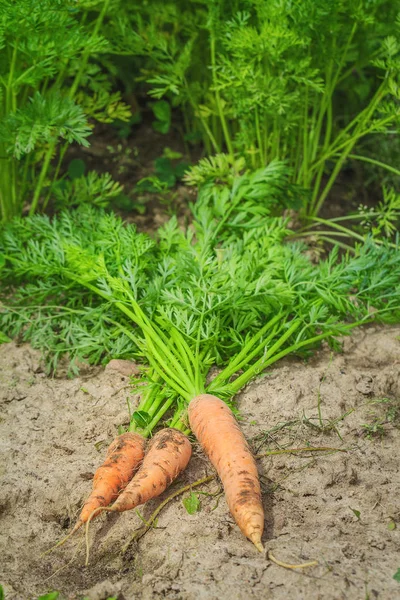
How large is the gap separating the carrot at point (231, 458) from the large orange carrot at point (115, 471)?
0.22 meters

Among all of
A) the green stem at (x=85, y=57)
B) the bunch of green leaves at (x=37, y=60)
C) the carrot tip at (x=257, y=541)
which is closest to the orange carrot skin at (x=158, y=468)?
the carrot tip at (x=257, y=541)

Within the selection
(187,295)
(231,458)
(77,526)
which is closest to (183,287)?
(187,295)

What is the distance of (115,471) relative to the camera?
7.58 feet

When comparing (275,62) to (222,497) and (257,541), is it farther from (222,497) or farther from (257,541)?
(257,541)

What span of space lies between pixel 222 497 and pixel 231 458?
140 mm

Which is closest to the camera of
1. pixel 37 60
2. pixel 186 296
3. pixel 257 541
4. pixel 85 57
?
pixel 257 541

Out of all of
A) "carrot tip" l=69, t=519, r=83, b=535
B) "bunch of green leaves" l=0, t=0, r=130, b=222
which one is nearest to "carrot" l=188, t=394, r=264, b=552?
"carrot tip" l=69, t=519, r=83, b=535

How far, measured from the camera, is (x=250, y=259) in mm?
2941

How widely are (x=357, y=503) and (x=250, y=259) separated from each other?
3.64ft

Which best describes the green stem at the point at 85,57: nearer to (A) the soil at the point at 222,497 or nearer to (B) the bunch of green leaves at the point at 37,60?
(B) the bunch of green leaves at the point at 37,60

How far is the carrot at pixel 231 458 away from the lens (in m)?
2.09

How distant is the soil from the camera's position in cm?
196

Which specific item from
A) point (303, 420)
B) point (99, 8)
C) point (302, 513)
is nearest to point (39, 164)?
point (99, 8)

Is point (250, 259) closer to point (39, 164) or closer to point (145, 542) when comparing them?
point (145, 542)
